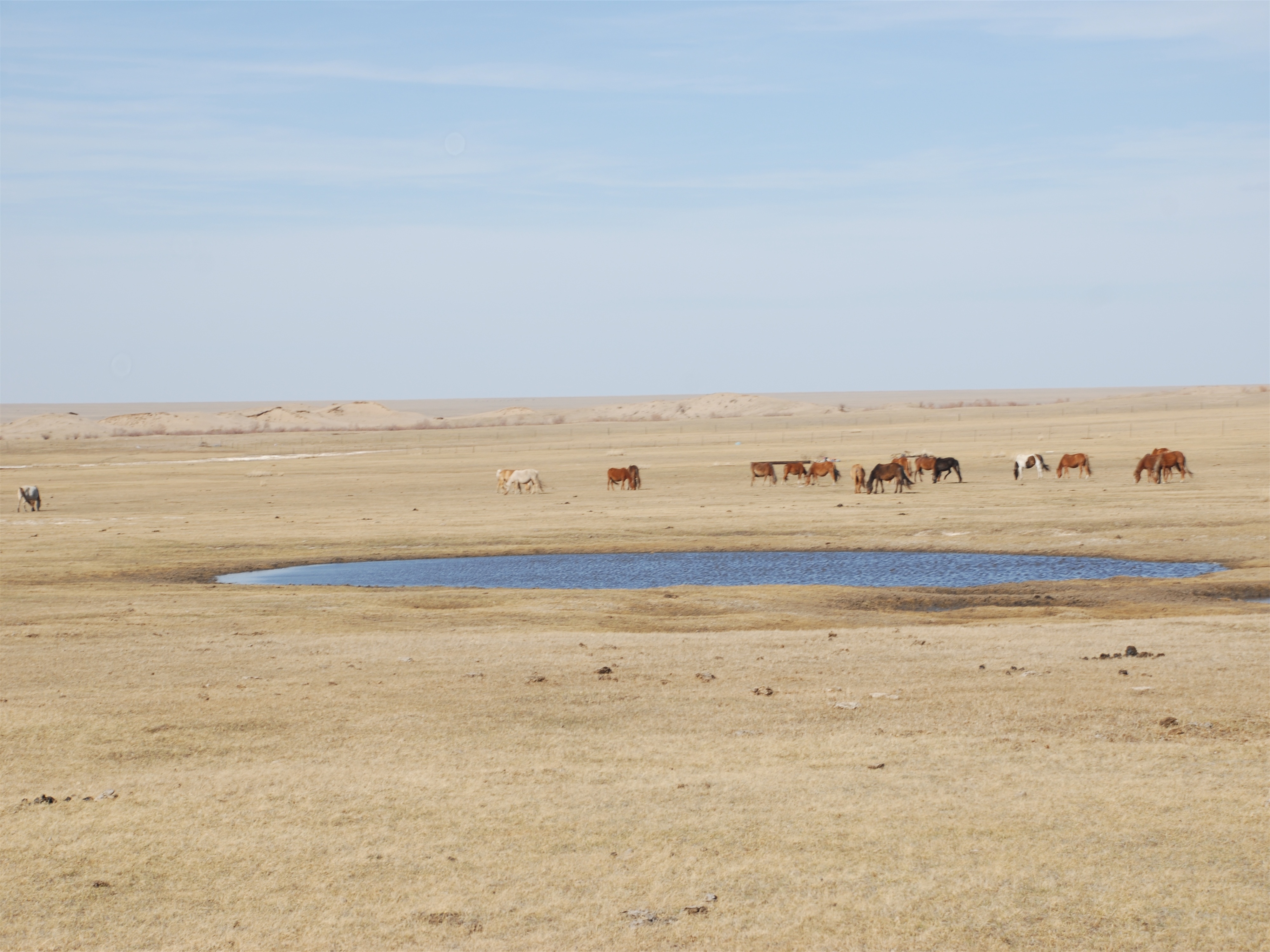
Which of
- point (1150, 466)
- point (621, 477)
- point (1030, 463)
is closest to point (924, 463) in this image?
point (1030, 463)

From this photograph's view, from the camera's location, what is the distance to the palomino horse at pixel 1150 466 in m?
47.9

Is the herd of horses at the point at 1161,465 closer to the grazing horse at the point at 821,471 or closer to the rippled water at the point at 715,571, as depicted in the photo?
the grazing horse at the point at 821,471

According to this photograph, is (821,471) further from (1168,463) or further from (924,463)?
(1168,463)

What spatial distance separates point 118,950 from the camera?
7797mm

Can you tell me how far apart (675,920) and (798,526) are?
99.0ft

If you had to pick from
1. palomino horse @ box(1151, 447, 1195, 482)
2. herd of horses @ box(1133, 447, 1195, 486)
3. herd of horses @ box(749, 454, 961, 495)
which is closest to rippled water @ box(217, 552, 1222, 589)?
herd of horses @ box(749, 454, 961, 495)

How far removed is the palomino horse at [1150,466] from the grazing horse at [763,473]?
15393 mm

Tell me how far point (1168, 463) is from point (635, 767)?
42322 mm

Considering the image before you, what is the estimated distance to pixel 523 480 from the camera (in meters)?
54.8

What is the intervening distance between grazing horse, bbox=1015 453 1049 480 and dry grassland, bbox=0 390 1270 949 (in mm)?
23777

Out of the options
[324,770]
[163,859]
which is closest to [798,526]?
[324,770]

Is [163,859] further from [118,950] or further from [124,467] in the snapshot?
[124,467]

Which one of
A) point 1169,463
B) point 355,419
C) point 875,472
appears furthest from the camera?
point 355,419

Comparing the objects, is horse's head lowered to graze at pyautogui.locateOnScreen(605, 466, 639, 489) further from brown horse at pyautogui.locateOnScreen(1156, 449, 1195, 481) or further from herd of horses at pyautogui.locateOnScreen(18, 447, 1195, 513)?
brown horse at pyautogui.locateOnScreen(1156, 449, 1195, 481)
